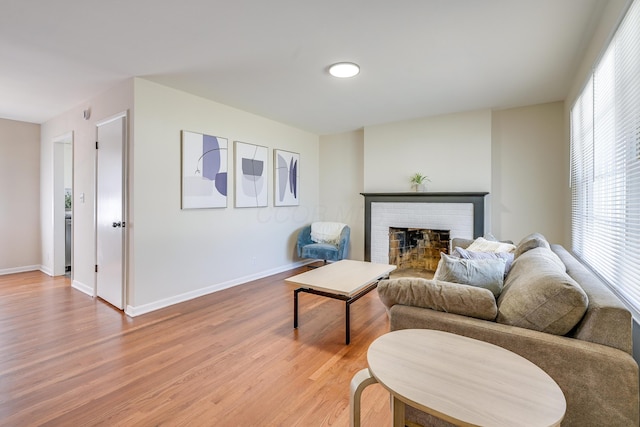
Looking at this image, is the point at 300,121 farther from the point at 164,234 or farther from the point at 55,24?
the point at 55,24

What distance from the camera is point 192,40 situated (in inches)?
94.2

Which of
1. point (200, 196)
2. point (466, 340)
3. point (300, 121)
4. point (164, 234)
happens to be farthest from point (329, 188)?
point (466, 340)

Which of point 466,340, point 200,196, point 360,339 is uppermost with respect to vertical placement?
point 200,196

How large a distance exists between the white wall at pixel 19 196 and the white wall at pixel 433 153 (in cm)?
547

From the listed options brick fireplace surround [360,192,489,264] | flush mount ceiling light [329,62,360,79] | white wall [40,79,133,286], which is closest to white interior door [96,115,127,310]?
white wall [40,79,133,286]

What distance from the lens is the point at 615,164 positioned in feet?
6.25

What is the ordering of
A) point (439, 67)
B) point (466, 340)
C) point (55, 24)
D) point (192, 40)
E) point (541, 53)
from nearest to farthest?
1. point (466, 340)
2. point (55, 24)
3. point (192, 40)
4. point (541, 53)
5. point (439, 67)

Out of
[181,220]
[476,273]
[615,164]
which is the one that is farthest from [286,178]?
[615,164]

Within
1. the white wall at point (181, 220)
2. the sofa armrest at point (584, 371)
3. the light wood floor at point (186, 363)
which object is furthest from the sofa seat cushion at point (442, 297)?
the white wall at point (181, 220)

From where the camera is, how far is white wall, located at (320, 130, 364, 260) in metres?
5.54

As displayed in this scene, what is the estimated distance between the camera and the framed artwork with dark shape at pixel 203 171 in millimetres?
3547

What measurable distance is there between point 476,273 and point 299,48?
7.11ft

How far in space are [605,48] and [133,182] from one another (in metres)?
4.05

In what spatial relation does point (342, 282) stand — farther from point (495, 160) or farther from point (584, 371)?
point (495, 160)
